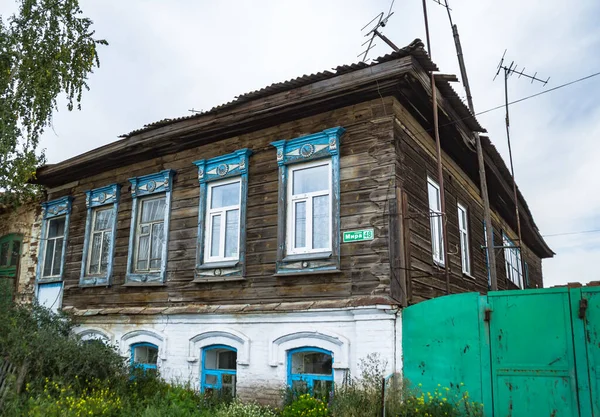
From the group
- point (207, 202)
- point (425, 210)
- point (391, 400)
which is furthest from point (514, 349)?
point (207, 202)

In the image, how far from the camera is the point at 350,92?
26.3 ft

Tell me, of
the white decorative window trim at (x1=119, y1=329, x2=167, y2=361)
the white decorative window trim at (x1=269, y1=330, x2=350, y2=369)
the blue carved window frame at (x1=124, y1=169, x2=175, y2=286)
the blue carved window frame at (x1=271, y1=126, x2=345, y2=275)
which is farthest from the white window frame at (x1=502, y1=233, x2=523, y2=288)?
the white decorative window trim at (x1=119, y1=329, x2=167, y2=361)

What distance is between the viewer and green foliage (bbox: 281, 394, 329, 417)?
645cm

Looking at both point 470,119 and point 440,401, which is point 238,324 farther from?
point 470,119

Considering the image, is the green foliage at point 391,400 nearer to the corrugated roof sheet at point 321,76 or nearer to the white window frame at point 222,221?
the white window frame at point 222,221

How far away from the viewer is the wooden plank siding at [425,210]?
7867 mm

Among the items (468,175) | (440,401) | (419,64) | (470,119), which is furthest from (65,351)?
(468,175)

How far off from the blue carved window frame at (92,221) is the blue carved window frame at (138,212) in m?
0.59

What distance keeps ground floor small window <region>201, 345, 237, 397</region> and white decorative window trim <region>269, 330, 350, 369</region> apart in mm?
982

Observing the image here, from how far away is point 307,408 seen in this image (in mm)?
6547

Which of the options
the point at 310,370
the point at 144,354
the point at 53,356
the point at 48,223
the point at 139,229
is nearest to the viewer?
the point at 310,370

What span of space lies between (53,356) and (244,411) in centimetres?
353

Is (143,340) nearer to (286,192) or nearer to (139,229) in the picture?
(139,229)

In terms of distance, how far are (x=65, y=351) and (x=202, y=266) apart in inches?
105
